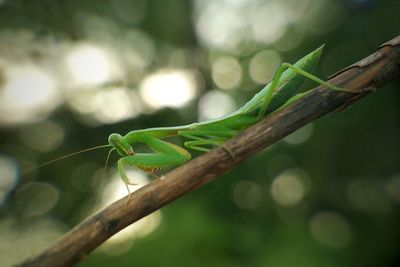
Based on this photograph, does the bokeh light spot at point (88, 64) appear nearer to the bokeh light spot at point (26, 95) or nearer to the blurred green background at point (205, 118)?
the blurred green background at point (205, 118)

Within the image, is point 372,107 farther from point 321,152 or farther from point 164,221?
point 164,221

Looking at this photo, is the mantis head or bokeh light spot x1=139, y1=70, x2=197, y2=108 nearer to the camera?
the mantis head

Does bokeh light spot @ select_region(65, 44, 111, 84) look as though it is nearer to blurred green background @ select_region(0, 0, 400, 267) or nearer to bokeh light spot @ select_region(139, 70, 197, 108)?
blurred green background @ select_region(0, 0, 400, 267)

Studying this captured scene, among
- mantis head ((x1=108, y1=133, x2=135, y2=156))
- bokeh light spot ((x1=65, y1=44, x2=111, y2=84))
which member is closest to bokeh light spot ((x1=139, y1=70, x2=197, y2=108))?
bokeh light spot ((x1=65, y1=44, x2=111, y2=84))

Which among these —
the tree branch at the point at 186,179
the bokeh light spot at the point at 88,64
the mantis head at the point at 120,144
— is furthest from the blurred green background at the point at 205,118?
the tree branch at the point at 186,179

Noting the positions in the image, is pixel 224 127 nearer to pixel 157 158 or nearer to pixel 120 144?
pixel 157 158

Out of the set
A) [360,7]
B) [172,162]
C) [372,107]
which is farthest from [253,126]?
[372,107]

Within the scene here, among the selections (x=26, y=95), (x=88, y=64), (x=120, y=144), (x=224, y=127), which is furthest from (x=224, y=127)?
(x=88, y=64)
